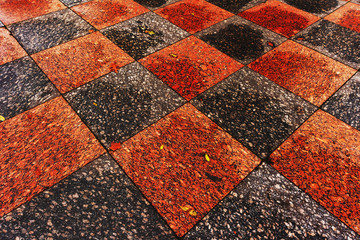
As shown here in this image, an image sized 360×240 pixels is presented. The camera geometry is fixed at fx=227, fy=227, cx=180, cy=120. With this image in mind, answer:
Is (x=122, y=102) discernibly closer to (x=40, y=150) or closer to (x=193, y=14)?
(x=40, y=150)

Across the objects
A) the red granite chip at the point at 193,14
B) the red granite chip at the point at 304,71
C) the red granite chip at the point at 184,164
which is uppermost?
the red granite chip at the point at 193,14

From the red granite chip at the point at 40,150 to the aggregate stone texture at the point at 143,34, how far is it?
1344mm

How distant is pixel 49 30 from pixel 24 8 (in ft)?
3.36

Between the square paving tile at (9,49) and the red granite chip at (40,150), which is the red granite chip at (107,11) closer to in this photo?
the square paving tile at (9,49)

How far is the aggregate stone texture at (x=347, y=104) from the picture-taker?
8.45 feet

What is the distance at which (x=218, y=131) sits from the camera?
7.88 feet

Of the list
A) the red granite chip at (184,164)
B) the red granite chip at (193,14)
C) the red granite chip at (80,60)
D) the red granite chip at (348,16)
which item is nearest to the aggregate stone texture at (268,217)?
the red granite chip at (184,164)

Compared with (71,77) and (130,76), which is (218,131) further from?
(71,77)

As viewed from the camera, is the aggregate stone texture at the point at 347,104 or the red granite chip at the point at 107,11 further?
the red granite chip at the point at 107,11

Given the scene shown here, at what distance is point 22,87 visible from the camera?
271 centimetres

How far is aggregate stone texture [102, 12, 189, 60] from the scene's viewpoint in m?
3.33

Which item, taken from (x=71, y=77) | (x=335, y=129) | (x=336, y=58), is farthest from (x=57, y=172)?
(x=336, y=58)

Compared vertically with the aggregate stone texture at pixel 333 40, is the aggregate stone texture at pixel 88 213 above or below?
below

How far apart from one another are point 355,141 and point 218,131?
142 cm
